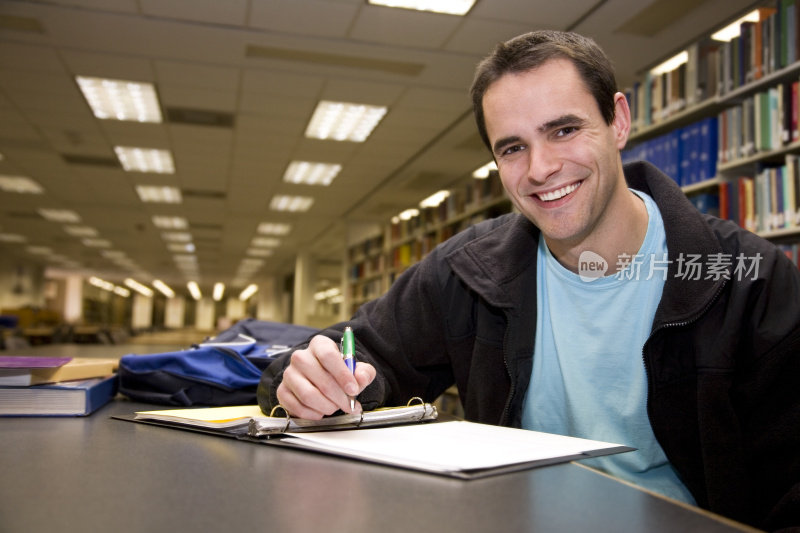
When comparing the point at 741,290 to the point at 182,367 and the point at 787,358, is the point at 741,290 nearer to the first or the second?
the point at 787,358

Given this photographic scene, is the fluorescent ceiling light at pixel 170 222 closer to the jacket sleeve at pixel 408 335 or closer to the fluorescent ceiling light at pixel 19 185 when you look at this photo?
the fluorescent ceiling light at pixel 19 185

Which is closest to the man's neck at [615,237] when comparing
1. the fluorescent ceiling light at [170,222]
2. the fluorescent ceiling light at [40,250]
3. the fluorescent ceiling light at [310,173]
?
the fluorescent ceiling light at [310,173]

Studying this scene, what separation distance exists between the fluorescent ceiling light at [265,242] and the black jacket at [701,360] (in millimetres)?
11195

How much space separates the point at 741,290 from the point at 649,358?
0.62 feet

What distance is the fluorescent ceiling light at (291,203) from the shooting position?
28.7 feet

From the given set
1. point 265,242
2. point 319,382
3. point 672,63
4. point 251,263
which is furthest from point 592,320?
point 251,263

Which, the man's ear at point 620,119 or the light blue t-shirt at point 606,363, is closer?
the light blue t-shirt at point 606,363

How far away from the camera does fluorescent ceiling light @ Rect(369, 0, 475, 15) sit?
3760mm

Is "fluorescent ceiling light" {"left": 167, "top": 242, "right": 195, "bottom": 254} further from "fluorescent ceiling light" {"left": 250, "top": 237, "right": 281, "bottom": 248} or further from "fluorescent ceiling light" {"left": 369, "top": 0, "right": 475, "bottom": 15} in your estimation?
"fluorescent ceiling light" {"left": 369, "top": 0, "right": 475, "bottom": 15}

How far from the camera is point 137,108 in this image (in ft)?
17.9

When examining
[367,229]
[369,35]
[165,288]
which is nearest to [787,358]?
[369,35]

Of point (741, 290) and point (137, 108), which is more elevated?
point (137, 108)

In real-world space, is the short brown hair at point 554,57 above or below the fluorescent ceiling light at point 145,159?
below

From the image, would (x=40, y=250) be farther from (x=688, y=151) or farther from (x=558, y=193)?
(x=558, y=193)
